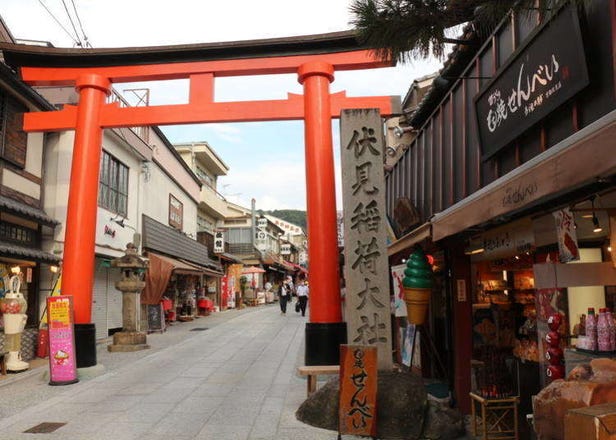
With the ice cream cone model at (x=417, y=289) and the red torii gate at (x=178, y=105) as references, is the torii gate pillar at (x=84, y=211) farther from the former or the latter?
the ice cream cone model at (x=417, y=289)

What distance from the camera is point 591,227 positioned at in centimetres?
631

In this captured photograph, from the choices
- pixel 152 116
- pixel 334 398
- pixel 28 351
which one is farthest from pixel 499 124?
pixel 28 351

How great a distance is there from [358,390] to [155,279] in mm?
13206

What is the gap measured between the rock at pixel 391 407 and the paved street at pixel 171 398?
226 millimetres

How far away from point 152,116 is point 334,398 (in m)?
7.20

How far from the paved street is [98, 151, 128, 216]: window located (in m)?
5.28

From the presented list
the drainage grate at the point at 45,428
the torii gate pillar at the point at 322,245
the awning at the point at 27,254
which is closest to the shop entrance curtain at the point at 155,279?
the awning at the point at 27,254

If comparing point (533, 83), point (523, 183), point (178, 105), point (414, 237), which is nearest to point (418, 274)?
point (414, 237)

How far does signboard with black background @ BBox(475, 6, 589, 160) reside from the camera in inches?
183

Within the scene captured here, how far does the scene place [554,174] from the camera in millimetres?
3791

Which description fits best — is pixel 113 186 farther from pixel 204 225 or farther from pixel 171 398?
pixel 204 225

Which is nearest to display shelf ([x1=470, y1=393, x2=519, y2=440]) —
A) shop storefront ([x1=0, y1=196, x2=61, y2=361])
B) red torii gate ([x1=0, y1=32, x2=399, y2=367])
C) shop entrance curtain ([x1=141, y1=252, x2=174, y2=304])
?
red torii gate ([x1=0, y1=32, x2=399, y2=367])

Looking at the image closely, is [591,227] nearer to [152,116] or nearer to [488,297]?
[488,297]

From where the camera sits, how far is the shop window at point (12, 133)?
11688 millimetres
